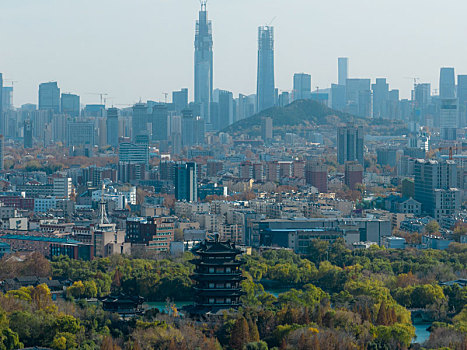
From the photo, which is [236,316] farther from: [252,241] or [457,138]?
[457,138]

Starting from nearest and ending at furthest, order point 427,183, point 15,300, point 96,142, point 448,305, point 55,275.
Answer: point 15,300, point 448,305, point 55,275, point 427,183, point 96,142

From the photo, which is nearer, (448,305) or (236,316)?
(236,316)

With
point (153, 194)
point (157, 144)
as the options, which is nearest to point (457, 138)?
point (157, 144)

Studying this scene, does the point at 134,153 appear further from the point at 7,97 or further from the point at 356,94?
the point at 7,97

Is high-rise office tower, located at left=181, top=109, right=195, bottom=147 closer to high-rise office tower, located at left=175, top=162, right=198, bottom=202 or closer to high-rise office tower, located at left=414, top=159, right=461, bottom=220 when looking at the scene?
high-rise office tower, located at left=175, top=162, right=198, bottom=202

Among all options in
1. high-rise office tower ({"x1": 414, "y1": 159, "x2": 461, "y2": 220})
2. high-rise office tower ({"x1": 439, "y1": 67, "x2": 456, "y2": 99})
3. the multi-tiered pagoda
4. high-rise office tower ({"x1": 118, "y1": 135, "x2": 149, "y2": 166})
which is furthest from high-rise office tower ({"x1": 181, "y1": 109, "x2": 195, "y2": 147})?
the multi-tiered pagoda

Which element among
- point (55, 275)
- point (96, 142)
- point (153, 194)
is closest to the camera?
point (55, 275)
